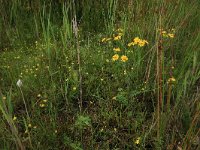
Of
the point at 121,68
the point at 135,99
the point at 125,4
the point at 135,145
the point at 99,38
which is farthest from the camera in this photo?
the point at 125,4

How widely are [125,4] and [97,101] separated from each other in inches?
47.8

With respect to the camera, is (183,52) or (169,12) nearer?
(183,52)

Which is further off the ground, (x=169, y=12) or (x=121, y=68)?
(x=169, y=12)

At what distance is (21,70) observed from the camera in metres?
2.36

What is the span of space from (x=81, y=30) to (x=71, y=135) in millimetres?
1256

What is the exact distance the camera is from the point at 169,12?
2.55 metres

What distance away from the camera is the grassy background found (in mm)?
1776

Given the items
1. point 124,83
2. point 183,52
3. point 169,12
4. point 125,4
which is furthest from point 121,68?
point 125,4

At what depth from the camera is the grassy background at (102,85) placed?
5.83ft

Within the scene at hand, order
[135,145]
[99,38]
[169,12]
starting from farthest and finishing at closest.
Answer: [99,38], [169,12], [135,145]

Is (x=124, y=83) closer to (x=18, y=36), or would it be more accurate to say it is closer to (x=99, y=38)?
(x=99, y=38)

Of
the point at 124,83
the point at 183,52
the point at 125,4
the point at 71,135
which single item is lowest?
the point at 71,135

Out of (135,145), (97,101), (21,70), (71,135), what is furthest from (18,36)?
(135,145)

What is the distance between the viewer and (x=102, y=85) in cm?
216
